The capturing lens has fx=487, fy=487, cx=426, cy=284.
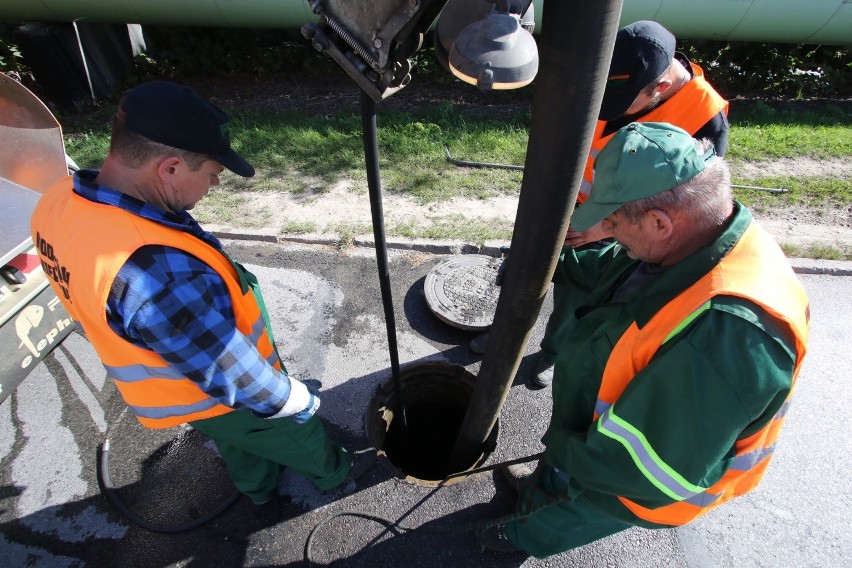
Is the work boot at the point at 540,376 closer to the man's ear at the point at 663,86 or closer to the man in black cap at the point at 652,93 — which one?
the man in black cap at the point at 652,93

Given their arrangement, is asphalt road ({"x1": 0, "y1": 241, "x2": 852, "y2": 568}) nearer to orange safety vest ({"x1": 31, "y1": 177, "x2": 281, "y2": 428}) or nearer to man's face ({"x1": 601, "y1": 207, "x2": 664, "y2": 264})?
orange safety vest ({"x1": 31, "y1": 177, "x2": 281, "y2": 428})

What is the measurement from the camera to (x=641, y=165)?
159cm

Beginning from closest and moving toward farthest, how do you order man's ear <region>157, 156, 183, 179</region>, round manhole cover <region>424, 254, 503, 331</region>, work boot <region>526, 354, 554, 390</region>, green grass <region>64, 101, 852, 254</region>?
1. man's ear <region>157, 156, 183, 179</region>
2. work boot <region>526, 354, 554, 390</region>
3. round manhole cover <region>424, 254, 503, 331</region>
4. green grass <region>64, 101, 852, 254</region>

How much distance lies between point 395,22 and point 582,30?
1.50ft

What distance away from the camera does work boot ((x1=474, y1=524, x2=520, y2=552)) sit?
9.14 ft

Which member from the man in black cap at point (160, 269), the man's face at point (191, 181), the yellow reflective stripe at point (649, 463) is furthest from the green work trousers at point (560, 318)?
the man's face at point (191, 181)

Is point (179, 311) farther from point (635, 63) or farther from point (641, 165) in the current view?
point (635, 63)

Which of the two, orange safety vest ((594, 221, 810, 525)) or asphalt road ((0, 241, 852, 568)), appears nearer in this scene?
orange safety vest ((594, 221, 810, 525))

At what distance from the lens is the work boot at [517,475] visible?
304cm

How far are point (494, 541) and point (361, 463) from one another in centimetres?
95

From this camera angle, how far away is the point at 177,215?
6.20ft

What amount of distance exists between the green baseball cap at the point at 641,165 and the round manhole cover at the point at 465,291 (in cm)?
226

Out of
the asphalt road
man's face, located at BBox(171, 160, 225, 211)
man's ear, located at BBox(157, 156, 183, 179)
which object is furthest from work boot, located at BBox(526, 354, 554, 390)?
man's ear, located at BBox(157, 156, 183, 179)

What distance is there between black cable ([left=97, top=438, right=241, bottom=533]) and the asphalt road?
0.04 metres
